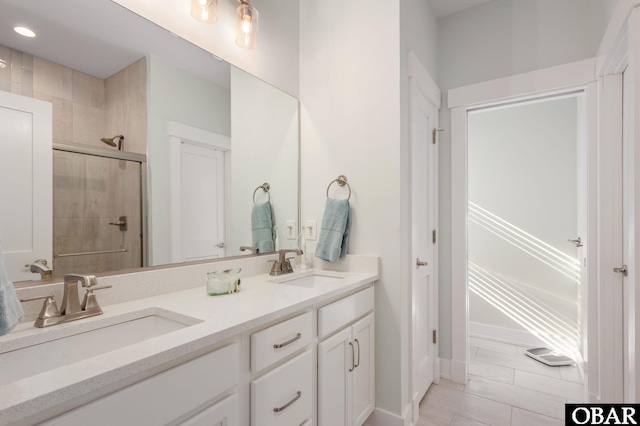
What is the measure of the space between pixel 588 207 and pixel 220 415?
7.45ft

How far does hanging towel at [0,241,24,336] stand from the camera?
0.69 m

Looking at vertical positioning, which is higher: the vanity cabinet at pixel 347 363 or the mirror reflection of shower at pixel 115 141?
the mirror reflection of shower at pixel 115 141

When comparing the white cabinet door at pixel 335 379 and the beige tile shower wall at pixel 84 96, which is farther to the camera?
the white cabinet door at pixel 335 379

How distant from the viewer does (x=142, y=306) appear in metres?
1.12

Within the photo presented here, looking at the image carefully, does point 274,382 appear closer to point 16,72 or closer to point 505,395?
point 16,72

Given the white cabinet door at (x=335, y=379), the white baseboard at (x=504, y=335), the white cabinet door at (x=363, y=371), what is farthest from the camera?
the white baseboard at (x=504, y=335)

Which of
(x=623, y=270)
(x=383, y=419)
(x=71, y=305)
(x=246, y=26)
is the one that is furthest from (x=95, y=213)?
(x=623, y=270)

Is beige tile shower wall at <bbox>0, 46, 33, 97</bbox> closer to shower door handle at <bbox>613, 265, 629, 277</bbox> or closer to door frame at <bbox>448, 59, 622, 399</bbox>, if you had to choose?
door frame at <bbox>448, 59, 622, 399</bbox>

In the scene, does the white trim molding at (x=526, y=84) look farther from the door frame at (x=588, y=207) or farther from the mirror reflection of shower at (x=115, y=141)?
the mirror reflection of shower at (x=115, y=141)

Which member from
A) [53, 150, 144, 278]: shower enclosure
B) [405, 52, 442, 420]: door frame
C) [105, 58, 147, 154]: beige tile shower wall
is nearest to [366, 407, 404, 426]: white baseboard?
[405, 52, 442, 420]: door frame

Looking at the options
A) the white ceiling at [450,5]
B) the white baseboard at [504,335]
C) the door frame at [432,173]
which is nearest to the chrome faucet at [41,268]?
the door frame at [432,173]

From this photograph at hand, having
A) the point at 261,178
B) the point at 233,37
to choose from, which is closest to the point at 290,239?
the point at 261,178

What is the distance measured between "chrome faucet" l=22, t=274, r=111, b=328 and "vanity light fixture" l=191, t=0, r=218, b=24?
3.92 ft

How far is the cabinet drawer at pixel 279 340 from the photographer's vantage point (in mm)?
1025
